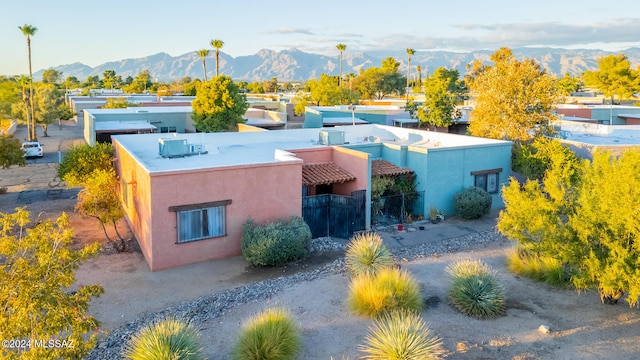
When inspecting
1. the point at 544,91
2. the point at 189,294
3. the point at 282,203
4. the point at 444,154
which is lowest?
the point at 189,294

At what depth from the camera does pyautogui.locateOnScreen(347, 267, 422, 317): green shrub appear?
38.8 ft

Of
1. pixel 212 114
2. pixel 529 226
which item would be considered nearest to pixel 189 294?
pixel 529 226

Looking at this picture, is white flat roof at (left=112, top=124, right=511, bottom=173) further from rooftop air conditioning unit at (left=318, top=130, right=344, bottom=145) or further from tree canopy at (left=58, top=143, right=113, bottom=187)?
tree canopy at (left=58, top=143, right=113, bottom=187)

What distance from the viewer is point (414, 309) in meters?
11.8

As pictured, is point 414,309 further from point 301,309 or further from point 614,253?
point 614,253

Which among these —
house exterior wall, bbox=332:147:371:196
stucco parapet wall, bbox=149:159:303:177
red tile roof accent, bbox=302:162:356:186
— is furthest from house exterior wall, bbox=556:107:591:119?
stucco parapet wall, bbox=149:159:303:177

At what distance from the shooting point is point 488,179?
24000mm

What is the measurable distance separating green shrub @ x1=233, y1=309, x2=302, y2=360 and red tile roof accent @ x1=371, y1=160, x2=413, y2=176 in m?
11.8

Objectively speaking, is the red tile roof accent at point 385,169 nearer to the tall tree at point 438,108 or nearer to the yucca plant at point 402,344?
the yucca plant at point 402,344

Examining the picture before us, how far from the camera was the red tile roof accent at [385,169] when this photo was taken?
2152cm

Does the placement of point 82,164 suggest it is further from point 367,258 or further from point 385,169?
point 367,258

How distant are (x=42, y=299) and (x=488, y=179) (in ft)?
67.3

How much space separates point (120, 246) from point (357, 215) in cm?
892

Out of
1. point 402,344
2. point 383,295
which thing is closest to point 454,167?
point 383,295
